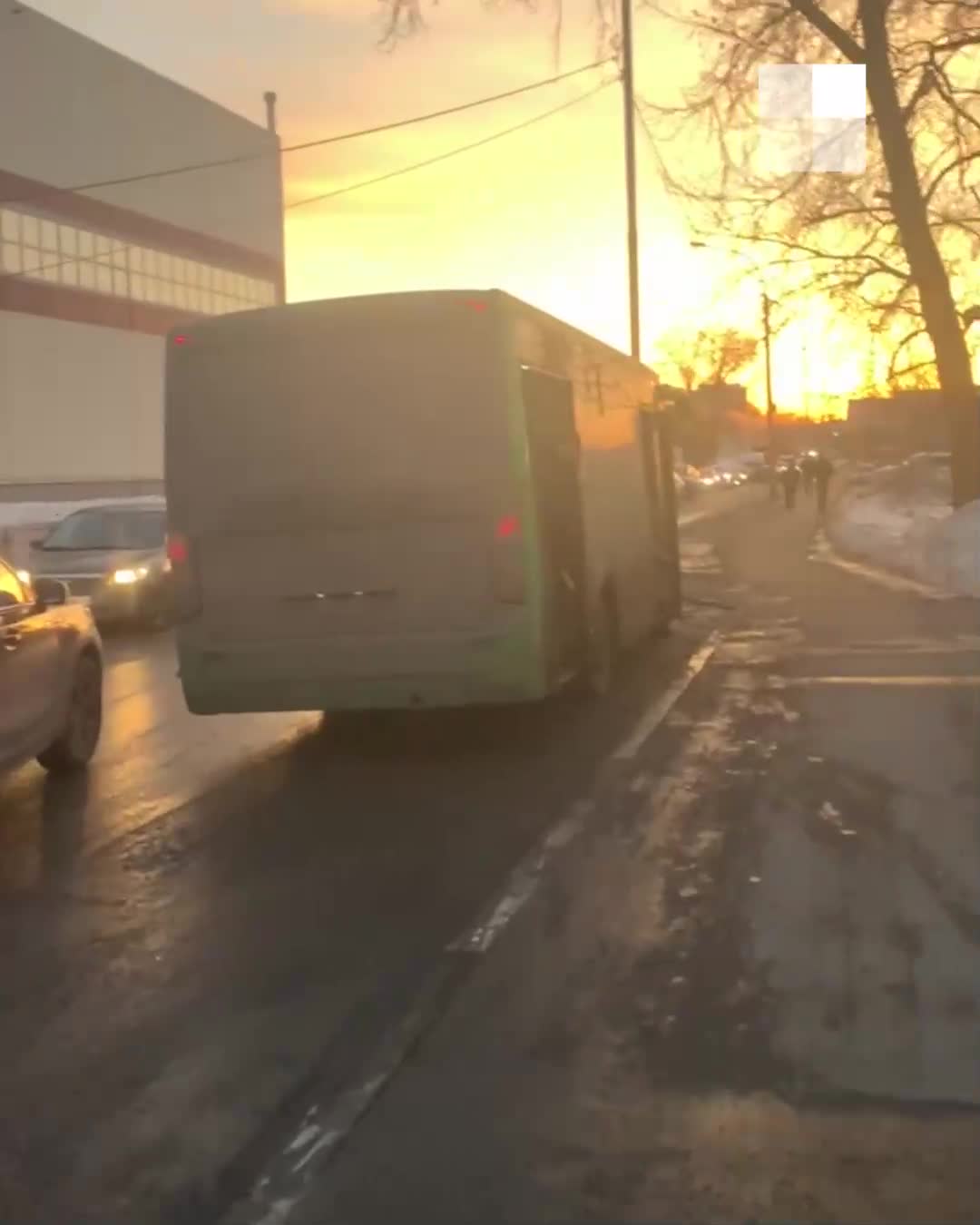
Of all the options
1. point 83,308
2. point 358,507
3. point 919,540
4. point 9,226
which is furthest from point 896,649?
point 83,308

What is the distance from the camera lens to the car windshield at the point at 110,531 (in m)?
23.2

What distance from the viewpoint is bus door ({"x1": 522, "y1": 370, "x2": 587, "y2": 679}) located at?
1152cm

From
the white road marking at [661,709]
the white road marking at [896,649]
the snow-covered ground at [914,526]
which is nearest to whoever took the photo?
the white road marking at [661,709]

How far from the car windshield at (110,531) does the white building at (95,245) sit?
2918cm

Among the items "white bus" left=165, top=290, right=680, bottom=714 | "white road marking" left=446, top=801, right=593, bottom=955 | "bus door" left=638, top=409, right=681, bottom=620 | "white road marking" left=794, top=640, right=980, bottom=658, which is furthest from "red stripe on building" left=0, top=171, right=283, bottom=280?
"white road marking" left=446, top=801, right=593, bottom=955

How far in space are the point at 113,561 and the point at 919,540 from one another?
15026mm

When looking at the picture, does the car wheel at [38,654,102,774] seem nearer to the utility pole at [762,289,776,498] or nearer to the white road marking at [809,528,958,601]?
the white road marking at [809,528,958,601]

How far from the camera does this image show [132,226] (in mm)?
58906

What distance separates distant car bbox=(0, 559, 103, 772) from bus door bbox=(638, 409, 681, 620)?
6709 millimetres

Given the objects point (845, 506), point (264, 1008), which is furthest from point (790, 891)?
point (845, 506)

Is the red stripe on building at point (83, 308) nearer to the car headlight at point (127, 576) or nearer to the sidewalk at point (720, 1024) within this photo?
the car headlight at point (127, 576)

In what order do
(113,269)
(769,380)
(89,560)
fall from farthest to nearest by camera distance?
(769,380), (113,269), (89,560)

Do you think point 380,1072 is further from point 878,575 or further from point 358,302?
point 878,575

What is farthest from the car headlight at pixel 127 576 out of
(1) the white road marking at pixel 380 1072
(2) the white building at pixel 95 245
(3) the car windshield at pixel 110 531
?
(2) the white building at pixel 95 245
